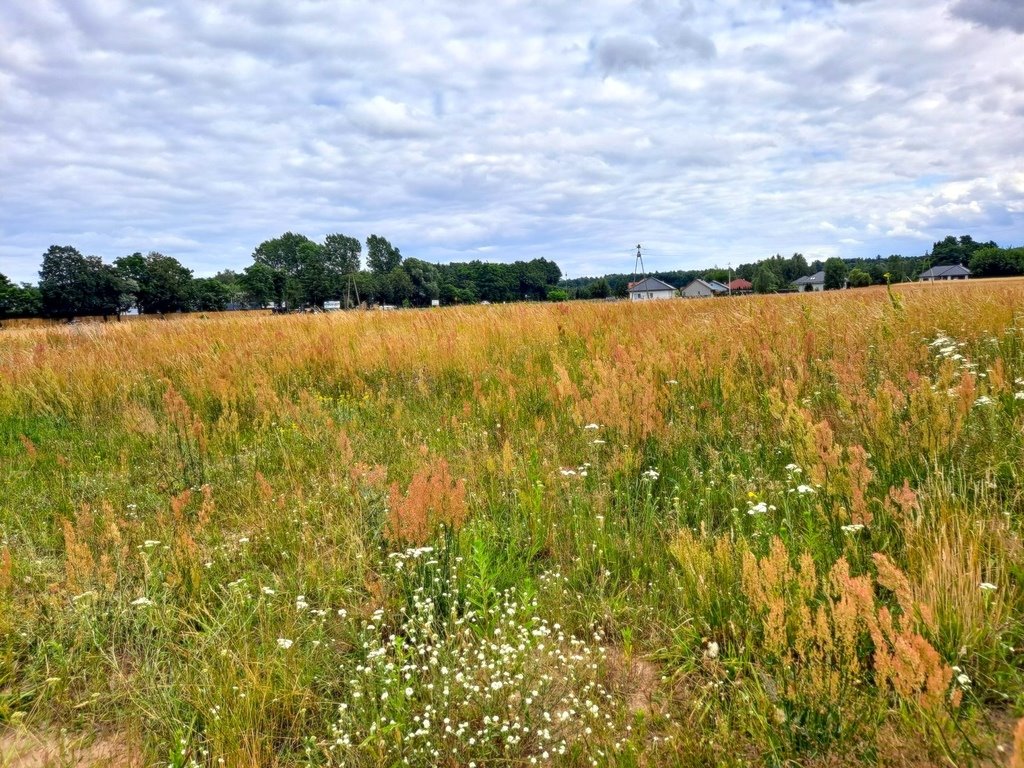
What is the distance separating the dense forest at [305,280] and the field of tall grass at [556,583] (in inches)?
2244

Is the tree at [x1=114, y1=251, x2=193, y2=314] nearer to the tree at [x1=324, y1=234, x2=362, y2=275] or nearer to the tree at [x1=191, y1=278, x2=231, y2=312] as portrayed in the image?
the tree at [x1=191, y1=278, x2=231, y2=312]

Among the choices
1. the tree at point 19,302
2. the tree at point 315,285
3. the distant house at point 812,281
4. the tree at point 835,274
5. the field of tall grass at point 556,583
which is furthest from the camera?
the distant house at point 812,281

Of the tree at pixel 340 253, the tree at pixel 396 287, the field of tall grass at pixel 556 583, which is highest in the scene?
the tree at pixel 340 253

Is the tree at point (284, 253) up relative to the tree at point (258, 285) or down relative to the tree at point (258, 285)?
up

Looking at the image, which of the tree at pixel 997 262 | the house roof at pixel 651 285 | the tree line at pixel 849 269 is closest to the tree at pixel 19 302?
the tree line at pixel 849 269

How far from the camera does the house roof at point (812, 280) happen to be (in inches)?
4574

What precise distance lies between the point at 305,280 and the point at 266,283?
8228 mm

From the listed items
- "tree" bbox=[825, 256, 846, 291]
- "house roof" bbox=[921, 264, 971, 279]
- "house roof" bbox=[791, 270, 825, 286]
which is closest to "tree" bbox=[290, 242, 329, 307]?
"tree" bbox=[825, 256, 846, 291]

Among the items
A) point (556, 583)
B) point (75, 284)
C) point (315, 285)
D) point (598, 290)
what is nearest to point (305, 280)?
point (315, 285)

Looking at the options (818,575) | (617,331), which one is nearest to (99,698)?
(818,575)

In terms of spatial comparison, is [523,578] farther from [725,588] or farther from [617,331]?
[617,331]

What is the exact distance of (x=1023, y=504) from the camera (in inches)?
103

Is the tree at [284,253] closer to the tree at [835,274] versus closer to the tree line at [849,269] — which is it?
the tree line at [849,269]

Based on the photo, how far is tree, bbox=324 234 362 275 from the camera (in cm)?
10312
